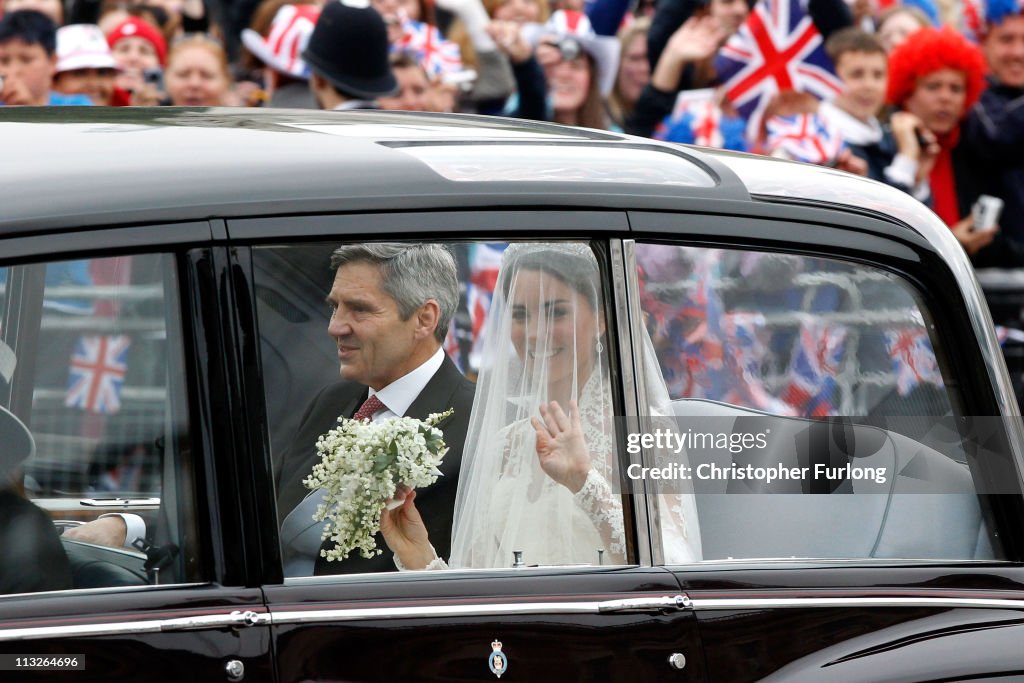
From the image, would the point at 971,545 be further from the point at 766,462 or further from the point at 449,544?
the point at 449,544

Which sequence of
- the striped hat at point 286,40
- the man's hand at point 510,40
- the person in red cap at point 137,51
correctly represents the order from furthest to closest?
the man's hand at point 510,40 < the person in red cap at point 137,51 < the striped hat at point 286,40

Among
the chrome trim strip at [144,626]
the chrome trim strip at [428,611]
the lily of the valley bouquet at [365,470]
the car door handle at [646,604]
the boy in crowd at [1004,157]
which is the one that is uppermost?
the boy in crowd at [1004,157]

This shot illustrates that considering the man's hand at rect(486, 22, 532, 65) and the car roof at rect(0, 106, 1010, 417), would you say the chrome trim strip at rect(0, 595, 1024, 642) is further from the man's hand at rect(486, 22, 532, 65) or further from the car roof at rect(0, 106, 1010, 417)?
the man's hand at rect(486, 22, 532, 65)

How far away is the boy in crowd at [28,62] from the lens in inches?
237

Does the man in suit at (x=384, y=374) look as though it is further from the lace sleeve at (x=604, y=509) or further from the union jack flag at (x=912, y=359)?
the union jack flag at (x=912, y=359)

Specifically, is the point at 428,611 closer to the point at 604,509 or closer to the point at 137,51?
the point at 604,509

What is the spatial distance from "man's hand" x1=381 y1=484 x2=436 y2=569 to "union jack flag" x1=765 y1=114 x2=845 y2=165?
16.3ft

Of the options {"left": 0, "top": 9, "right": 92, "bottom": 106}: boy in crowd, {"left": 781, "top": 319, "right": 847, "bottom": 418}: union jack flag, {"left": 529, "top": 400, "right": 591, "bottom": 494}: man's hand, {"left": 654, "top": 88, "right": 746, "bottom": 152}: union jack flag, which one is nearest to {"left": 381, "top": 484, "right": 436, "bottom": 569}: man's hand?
{"left": 529, "top": 400, "right": 591, "bottom": 494}: man's hand

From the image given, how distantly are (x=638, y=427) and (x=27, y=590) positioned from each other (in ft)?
3.52

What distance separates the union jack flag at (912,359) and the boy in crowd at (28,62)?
3.99 meters

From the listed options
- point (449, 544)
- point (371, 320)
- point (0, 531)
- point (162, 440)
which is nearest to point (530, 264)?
point (371, 320)

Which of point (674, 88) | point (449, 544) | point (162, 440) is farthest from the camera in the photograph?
point (674, 88)

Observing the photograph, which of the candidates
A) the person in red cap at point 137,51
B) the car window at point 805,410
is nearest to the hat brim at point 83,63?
the person in red cap at point 137,51

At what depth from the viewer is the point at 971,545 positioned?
2955 mm
